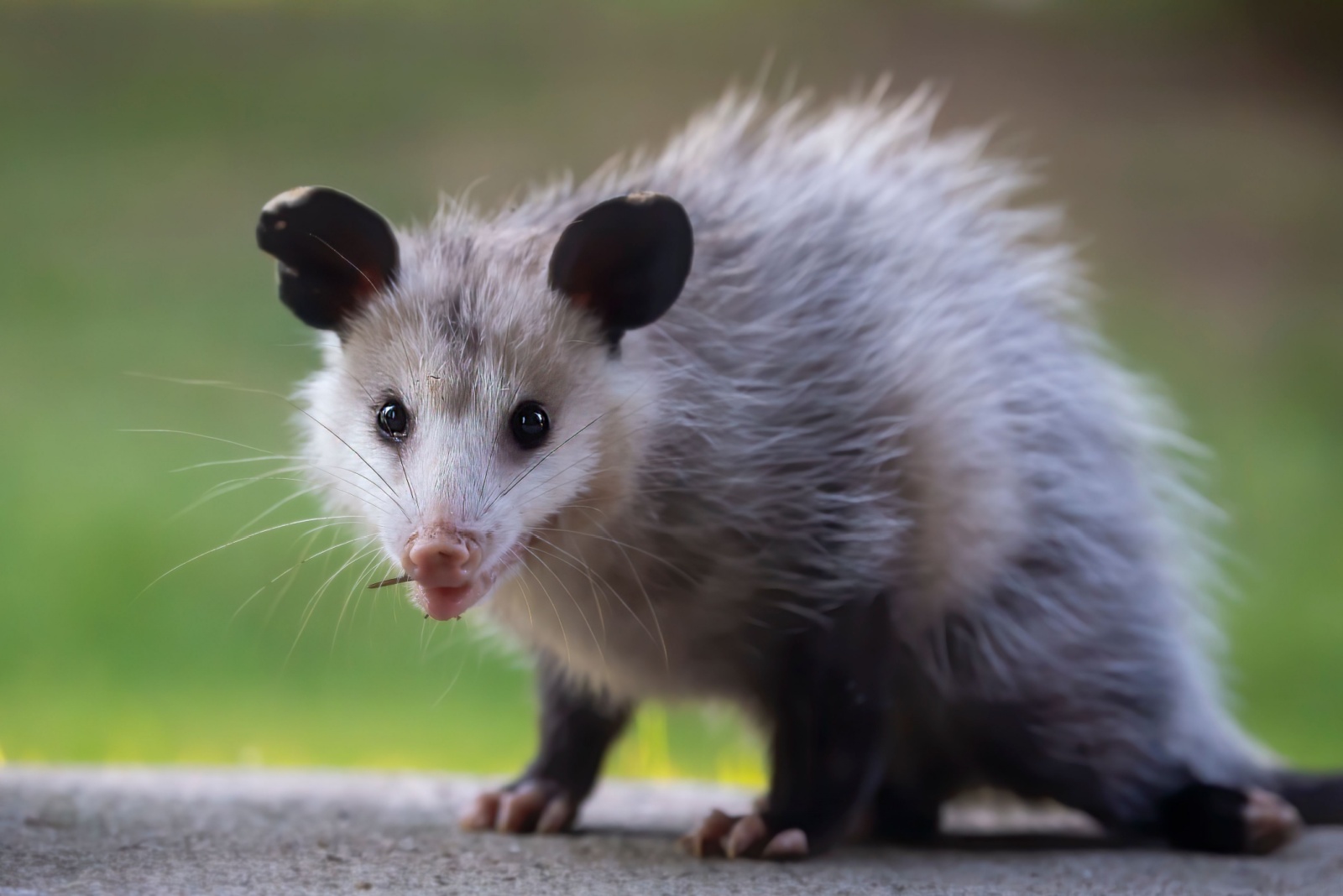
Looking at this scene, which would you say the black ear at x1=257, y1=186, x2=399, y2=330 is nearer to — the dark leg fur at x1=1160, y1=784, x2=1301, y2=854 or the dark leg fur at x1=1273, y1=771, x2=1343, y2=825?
the dark leg fur at x1=1160, y1=784, x2=1301, y2=854

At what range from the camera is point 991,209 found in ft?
7.41

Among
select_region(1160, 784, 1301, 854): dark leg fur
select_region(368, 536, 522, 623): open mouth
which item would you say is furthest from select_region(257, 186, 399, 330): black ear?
select_region(1160, 784, 1301, 854): dark leg fur

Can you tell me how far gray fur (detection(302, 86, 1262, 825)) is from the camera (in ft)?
5.41

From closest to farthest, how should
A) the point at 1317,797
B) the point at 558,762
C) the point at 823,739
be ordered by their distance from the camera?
the point at 823,739 < the point at 558,762 < the point at 1317,797

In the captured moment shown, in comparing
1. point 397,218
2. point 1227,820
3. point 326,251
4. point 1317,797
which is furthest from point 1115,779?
point 397,218

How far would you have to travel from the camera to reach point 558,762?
2.09 m

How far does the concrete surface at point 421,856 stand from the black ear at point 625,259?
27.0 inches

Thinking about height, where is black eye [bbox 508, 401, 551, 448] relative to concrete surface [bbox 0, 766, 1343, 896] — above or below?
above

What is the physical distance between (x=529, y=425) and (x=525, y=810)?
0.71 m

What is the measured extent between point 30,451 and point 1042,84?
2854 mm

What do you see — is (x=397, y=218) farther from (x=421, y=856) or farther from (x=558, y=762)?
(x=421, y=856)

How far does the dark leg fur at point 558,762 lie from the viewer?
6.60 feet

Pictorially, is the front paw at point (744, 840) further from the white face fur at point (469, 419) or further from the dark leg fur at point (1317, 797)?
the dark leg fur at point (1317, 797)

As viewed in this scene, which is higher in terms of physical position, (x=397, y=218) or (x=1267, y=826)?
(x=397, y=218)
